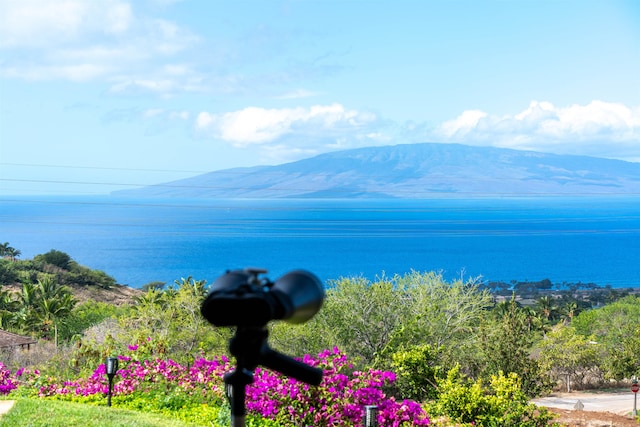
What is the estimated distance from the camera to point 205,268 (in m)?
106

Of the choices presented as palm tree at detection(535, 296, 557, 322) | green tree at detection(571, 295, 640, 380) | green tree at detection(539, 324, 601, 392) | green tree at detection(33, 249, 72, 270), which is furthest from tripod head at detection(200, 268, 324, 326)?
green tree at detection(33, 249, 72, 270)

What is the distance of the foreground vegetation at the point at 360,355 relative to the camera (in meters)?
8.34

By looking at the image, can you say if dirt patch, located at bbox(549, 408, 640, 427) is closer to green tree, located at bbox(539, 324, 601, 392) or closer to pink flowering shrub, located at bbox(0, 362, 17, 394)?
green tree, located at bbox(539, 324, 601, 392)

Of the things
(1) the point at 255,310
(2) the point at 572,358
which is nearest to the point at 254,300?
(1) the point at 255,310

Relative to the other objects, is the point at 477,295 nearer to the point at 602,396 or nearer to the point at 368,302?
the point at 368,302

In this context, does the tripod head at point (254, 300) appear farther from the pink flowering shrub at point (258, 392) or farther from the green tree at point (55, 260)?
the green tree at point (55, 260)

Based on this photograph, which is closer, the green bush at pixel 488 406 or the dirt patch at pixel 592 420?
the green bush at pixel 488 406

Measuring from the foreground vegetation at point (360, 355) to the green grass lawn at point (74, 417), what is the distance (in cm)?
70

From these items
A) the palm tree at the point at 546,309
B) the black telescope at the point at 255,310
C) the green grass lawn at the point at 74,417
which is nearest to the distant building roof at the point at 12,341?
the green grass lawn at the point at 74,417

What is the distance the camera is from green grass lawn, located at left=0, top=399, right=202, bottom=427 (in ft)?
22.7

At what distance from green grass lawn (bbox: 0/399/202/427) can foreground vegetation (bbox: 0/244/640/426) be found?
703mm

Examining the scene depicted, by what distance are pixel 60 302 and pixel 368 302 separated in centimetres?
2440

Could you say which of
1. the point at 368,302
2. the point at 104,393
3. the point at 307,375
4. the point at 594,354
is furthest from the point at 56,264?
the point at 307,375

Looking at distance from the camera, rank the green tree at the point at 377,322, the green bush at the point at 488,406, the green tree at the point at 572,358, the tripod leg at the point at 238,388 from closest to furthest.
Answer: the tripod leg at the point at 238,388
the green bush at the point at 488,406
the green tree at the point at 377,322
the green tree at the point at 572,358
